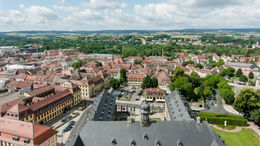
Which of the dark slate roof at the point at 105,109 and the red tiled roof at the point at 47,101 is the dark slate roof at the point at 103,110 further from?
the red tiled roof at the point at 47,101

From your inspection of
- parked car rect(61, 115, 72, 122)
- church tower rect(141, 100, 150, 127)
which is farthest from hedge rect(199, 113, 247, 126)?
parked car rect(61, 115, 72, 122)

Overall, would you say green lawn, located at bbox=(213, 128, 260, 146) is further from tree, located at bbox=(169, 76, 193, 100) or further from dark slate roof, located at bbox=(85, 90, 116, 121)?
dark slate roof, located at bbox=(85, 90, 116, 121)

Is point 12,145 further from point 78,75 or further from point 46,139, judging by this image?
point 78,75

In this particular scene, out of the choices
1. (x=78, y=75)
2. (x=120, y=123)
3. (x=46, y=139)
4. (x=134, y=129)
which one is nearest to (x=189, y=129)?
(x=134, y=129)

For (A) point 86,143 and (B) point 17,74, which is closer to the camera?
(A) point 86,143

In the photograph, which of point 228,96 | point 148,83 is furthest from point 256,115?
point 148,83

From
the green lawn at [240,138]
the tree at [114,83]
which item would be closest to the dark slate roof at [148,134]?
the green lawn at [240,138]

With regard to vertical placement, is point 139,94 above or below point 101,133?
below
